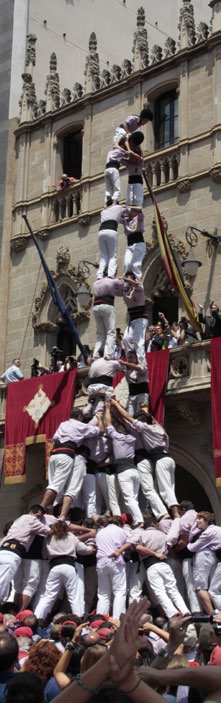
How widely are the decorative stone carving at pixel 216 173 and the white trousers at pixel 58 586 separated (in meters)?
11.9

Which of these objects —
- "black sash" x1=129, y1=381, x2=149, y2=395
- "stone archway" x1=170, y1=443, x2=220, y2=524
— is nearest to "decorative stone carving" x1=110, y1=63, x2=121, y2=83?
"stone archway" x1=170, y1=443, x2=220, y2=524

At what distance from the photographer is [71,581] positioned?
14.2m

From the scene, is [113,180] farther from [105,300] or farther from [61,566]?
[61,566]

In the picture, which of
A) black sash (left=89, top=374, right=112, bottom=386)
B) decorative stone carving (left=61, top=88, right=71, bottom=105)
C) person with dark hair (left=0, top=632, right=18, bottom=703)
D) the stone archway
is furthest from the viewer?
decorative stone carving (left=61, top=88, right=71, bottom=105)

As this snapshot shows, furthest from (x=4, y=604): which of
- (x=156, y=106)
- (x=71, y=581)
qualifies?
(x=156, y=106)

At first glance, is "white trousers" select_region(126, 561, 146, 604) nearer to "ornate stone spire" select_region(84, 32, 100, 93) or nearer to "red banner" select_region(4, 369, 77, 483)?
"red banner" select_region(4, 369, 77, 483)

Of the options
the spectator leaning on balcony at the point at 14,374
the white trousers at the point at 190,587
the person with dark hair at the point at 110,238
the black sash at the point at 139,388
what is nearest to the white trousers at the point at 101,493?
the black sash at the point at 139,388

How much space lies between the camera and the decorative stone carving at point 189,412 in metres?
21.2

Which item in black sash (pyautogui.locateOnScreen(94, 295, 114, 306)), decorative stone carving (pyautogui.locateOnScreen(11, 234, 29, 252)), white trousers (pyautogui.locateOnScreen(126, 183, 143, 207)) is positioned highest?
decorative stone carving (pyautogui.locateOnScreen(11, 234, 29, 252))

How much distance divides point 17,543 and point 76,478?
7.68 feet

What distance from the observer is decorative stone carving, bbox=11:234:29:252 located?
92.2 feet

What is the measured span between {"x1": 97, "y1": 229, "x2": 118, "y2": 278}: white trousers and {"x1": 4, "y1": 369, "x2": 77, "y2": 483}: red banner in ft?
15.1

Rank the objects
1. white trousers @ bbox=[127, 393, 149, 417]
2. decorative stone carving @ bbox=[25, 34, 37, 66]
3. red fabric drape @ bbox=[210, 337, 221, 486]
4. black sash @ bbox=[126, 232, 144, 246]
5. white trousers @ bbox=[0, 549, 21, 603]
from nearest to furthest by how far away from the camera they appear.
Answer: white trousers @ bbox=[0, 549, 21, 603], white trousers @ bbox=[127, 393, 149, 417], black sash @ bbox=[126, 232, 144, 246], red fabric drape @ bbox=[210, 337, 221, 486], decorative stone carving @ bbox=[25, 34, 37, 66]

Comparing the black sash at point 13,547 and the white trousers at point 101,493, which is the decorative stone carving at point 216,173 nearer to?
the white trousers at point 101,493
